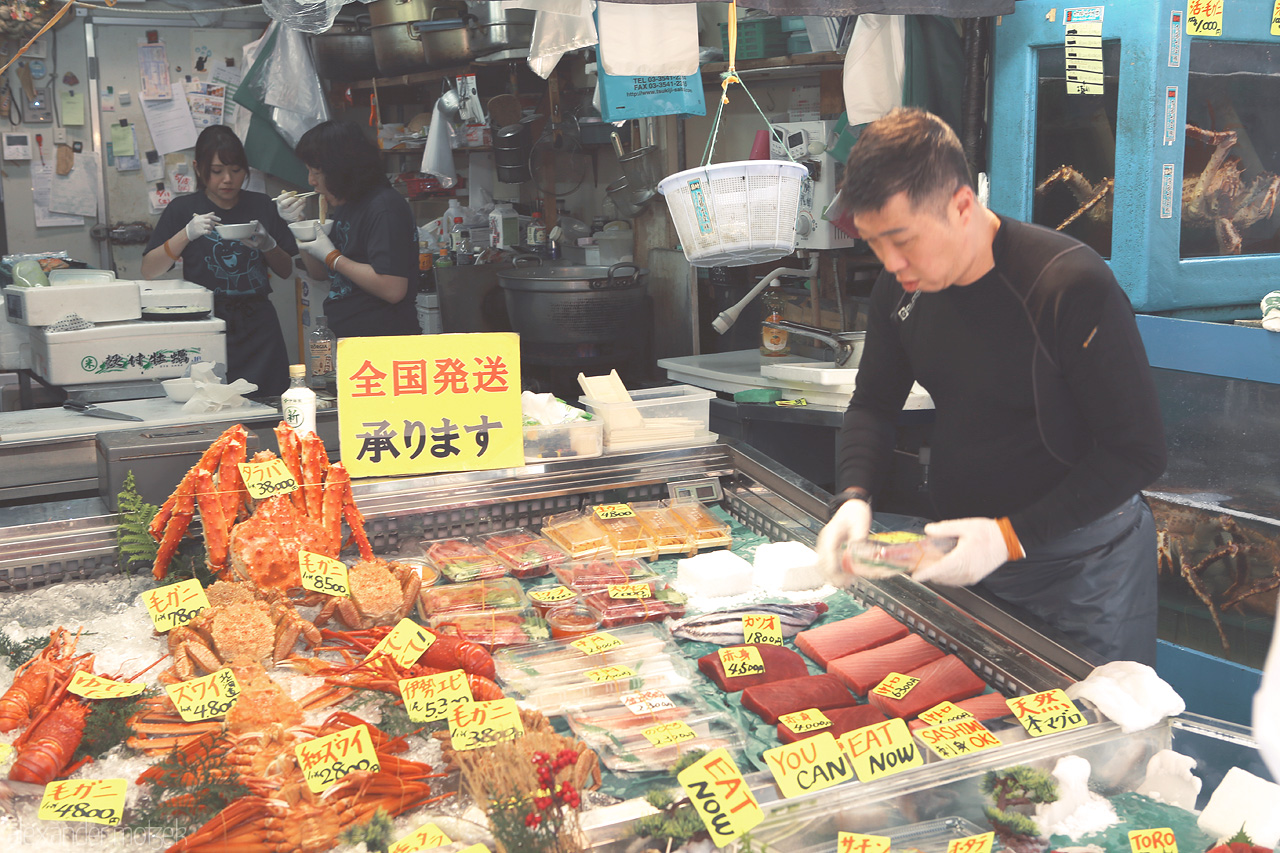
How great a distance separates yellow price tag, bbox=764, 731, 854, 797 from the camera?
1507mm

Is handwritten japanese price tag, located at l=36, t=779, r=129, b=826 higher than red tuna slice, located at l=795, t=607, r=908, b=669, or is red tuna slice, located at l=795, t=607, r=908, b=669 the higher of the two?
handwritten japanese price tag, located at l=36, t=779, r=129, b=826

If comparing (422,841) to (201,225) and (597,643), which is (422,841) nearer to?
(597,643)

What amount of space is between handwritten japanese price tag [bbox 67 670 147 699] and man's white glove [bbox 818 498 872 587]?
4.22 feet

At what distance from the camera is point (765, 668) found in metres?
2.00

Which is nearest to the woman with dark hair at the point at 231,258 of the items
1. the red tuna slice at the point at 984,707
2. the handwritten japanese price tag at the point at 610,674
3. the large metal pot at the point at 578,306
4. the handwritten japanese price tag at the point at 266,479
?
the large metal pot at the point at 578,306

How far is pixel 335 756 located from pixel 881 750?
2.69ft

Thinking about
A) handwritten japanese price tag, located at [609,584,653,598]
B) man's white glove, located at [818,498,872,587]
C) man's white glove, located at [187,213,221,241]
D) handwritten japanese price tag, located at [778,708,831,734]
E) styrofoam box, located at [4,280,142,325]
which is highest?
man's white glove, located at [187,213,221,241]

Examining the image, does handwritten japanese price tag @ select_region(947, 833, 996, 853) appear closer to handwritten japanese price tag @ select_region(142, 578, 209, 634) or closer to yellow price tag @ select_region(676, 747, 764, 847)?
yellow price tag @ select_region(676, 747, 764, 847)

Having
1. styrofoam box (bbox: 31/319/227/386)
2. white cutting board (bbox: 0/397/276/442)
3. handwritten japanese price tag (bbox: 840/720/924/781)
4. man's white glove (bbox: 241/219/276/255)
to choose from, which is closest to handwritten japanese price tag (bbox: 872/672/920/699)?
handwritten japanese price tag (bbox: 840/720/924/781)

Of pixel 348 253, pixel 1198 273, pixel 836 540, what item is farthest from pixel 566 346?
pixel 836 540

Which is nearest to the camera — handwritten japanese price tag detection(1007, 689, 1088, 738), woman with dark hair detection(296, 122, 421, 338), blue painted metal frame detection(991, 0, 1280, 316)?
handwritten japanese price tag detection(1007, 689, 1088, 738)

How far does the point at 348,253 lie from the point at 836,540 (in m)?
3.00

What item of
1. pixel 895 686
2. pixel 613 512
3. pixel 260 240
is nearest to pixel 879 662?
pixel 895 686

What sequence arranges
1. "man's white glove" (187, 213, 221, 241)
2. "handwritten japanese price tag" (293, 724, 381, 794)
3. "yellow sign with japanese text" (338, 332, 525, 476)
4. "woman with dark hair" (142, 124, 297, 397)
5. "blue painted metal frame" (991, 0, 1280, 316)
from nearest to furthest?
1. "handwritten japanese price tag" (293, 724, 381, 794)
2. "yellow sign with japanese text" (338, 332, 525, 476)
3. "blue painted metal frame" (991, 0, 1280, 316)
4. "man's white glove" (187, 213, 221, 241)
5. "woman with dark hair" (142, 124, 297, 397)
